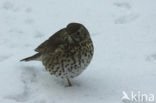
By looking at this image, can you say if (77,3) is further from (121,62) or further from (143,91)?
(143,91)

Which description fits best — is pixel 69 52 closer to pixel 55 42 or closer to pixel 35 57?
pixel 55 42

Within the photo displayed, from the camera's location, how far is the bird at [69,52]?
591 centimetres

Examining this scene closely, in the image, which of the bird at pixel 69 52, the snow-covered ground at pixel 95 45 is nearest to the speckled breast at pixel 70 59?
the bird at pixel 69 52

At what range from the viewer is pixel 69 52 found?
5.90 meters

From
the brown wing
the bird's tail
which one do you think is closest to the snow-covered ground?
the bird's tail

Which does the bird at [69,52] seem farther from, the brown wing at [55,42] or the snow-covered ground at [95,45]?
the snow-covered ground at [95,45]

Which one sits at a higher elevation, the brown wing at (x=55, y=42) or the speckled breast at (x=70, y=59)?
the brown wing at (x=55, y=42)

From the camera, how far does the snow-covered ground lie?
614cm

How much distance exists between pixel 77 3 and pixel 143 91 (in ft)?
9.81

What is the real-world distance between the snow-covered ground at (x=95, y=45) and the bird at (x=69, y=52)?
358 mm

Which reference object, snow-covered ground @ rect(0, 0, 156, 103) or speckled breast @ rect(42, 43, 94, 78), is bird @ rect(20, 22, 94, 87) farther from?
snow-covered ground @ rect(0, 0, 156, 103)

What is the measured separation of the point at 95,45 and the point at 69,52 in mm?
1511

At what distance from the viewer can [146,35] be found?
7.54 m

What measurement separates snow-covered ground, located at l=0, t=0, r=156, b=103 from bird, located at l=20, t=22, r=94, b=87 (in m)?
0.36
